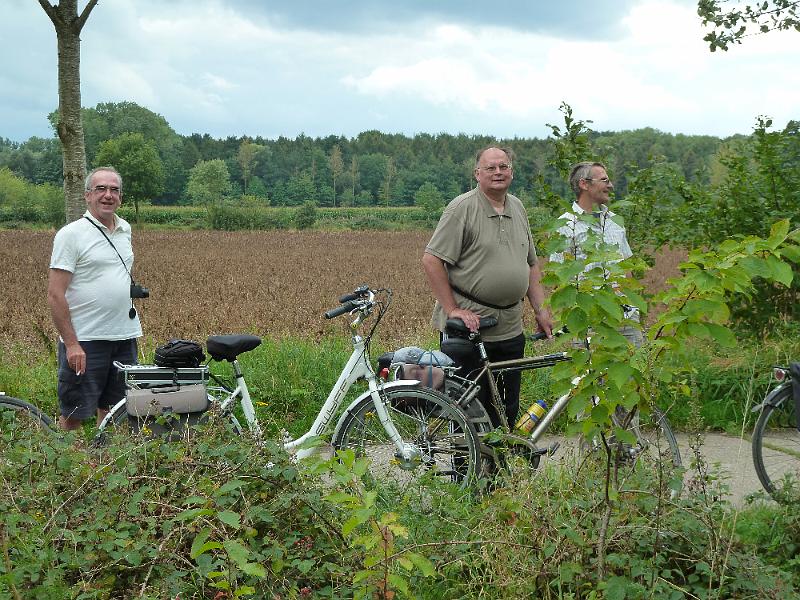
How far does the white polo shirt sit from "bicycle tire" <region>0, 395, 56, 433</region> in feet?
1.69

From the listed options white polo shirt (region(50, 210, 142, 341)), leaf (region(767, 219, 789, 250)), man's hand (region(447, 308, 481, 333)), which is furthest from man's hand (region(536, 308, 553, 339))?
leaf (region(767, 219, 789, 250))

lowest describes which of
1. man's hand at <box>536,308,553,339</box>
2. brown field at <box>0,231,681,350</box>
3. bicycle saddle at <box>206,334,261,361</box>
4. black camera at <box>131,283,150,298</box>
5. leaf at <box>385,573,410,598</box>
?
brown field at <box>0,231,681,350</box>

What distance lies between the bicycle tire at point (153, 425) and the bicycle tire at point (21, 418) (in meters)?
0.27

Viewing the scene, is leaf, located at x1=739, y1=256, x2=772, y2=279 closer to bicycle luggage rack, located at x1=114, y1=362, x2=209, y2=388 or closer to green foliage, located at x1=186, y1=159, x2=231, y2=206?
bicycle luggage rack, located at x1=114, y1=362, x2=209, y2=388

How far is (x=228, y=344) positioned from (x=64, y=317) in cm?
94

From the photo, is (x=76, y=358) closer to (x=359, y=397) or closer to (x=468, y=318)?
(x=359, y=397)

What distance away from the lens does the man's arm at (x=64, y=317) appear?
5016mm

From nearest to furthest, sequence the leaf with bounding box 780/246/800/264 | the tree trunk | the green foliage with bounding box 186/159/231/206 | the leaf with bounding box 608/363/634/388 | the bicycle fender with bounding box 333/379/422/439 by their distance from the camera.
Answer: the leaf with bounding box 780/246/800/264
the leaf with bounding box 608/363/634/388
the bicycle fender with bounding box 333/379/422/439
the tree trunk
the green foliage with bounding box 186/159/231/206

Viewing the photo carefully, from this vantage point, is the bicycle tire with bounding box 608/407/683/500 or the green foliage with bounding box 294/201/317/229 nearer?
the bicycle tire with bounding box 608/407/683/500

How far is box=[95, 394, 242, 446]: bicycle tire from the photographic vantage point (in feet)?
13.4

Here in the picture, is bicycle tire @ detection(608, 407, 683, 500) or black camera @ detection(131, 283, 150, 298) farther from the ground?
black camera @ detection(131, 283, 150, 298)

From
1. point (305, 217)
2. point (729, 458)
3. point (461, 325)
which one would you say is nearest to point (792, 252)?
point (461, 325)

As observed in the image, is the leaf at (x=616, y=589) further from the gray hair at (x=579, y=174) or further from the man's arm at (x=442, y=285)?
the gray hair at (x=579, y=174)

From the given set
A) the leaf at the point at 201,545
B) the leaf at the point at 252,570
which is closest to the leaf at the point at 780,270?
the leaf at the point at 252,570
